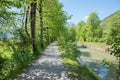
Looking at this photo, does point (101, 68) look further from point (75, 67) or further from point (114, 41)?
point (114, 41)

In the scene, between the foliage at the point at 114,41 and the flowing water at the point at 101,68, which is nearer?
the foliage at the point at 114,41

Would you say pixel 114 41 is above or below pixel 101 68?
above

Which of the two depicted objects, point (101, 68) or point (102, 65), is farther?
point (101, 68)

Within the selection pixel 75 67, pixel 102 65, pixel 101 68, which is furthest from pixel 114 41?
pixel 101 68

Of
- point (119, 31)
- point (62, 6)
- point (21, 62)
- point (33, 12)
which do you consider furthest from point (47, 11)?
point (119, 31)

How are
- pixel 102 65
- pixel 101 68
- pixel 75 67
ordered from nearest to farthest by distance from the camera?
1. pixel 102 65
2. pixel 75 67
3. pixel 101 68

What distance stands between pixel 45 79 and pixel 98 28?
2426 inches

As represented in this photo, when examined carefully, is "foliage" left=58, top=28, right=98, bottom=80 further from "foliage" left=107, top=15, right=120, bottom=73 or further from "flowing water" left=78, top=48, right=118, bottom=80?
"foliage" left=107, top=15, right=120, bottom=73

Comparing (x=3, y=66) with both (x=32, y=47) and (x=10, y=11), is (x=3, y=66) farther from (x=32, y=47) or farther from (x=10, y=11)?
(x=32, y=47)

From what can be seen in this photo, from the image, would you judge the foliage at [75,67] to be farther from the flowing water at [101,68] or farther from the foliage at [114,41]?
the foliage at [114,41]

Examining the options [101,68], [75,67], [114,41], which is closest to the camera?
[114,41]

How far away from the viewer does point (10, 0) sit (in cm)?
1027

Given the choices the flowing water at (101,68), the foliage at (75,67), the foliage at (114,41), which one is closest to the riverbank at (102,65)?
the flowing water at (101,68)

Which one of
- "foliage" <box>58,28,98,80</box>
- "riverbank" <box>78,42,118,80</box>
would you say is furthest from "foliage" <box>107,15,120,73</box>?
"foliage" <box>58,28,98,80</box>
